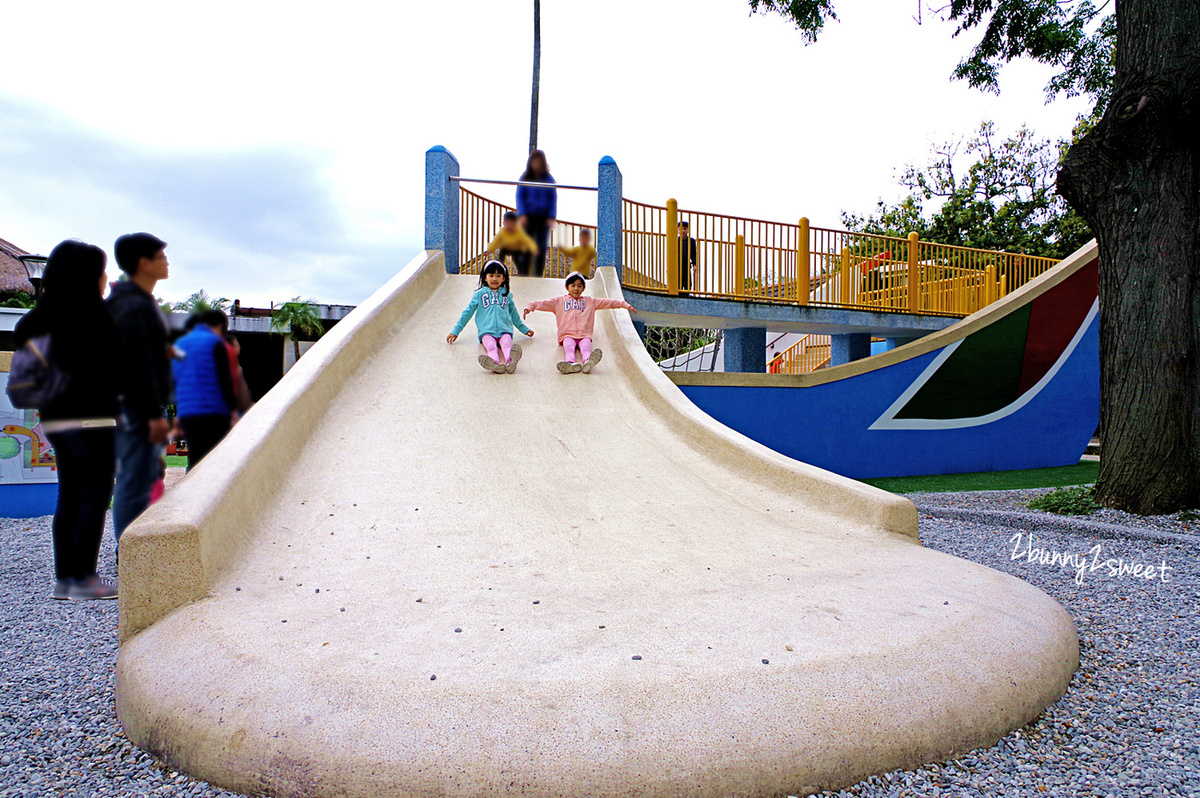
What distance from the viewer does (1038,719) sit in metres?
2.25

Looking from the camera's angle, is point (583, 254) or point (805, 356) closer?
point (583, 254)

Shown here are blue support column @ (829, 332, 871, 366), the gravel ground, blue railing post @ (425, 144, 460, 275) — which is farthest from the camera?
blue support column @ (829, 332, 871, 366)

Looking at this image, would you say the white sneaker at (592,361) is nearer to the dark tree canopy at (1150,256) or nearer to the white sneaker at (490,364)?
the white sneaker at (490,364)

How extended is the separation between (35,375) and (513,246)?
816cm

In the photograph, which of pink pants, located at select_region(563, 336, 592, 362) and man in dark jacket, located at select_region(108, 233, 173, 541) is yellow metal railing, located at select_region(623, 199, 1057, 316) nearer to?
pink pants, located at select_region(563, 336, 592, 362)

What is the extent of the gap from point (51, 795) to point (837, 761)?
2149 millimetres

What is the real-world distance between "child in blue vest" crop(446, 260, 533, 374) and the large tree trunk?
18.5 feet

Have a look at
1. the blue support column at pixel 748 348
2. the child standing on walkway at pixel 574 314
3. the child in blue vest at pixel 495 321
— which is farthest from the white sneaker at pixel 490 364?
the blue support column at pixel 748 348

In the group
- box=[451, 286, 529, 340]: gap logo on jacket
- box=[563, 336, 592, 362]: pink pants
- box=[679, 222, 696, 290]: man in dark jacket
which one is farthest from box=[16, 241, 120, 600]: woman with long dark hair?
box=[679, 222, 696, 290]: man in dark jacket

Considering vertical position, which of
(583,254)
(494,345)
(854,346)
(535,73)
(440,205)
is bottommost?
(494,345)

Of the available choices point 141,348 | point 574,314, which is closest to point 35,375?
point 141,348

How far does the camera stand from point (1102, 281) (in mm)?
6461

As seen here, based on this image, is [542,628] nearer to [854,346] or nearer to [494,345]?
[494,345]

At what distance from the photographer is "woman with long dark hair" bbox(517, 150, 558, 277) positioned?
9.79 m
